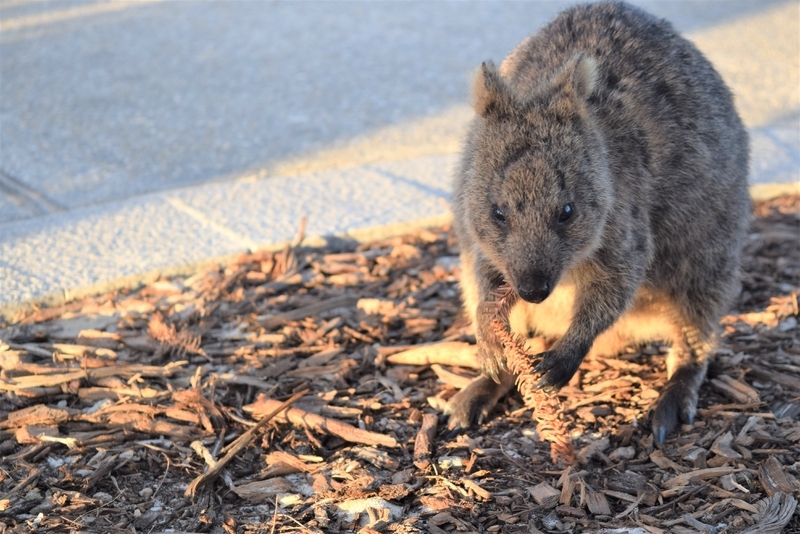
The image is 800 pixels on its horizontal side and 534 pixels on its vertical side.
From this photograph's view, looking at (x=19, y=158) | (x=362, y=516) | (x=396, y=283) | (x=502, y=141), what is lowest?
(x=362, y=516)

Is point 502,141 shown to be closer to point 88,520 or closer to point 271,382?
point 271,382

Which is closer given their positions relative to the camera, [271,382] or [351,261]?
[271,382]

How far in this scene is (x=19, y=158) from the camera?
5535mm

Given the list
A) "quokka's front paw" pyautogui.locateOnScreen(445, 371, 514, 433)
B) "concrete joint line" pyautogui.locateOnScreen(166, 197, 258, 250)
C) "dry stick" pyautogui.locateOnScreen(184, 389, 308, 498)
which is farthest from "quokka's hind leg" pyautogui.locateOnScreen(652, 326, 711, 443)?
"concrete joint line" pyautogui.locateOnScreen(166, 197, 258, 250)

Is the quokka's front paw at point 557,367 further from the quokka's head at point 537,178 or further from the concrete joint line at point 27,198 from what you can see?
the concrete joint line at point 27,198

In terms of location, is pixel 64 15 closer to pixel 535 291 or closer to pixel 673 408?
pixel 535 291

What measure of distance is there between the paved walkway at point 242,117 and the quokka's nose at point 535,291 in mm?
1935

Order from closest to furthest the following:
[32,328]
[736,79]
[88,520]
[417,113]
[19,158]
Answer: [88,520] < [32,328] < [19,158] < [417,113] < [736,79]

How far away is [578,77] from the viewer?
337 cm

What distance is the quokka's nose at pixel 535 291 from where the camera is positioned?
122 inches

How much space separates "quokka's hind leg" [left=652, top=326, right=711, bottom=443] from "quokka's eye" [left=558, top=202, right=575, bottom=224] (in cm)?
95

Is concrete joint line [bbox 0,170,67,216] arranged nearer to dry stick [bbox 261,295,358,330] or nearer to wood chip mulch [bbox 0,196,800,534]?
wood chip mulch [bbox 0,196,800,534]

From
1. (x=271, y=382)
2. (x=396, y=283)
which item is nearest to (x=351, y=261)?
(x=396, y=283)

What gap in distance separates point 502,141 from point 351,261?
161 centimetres
